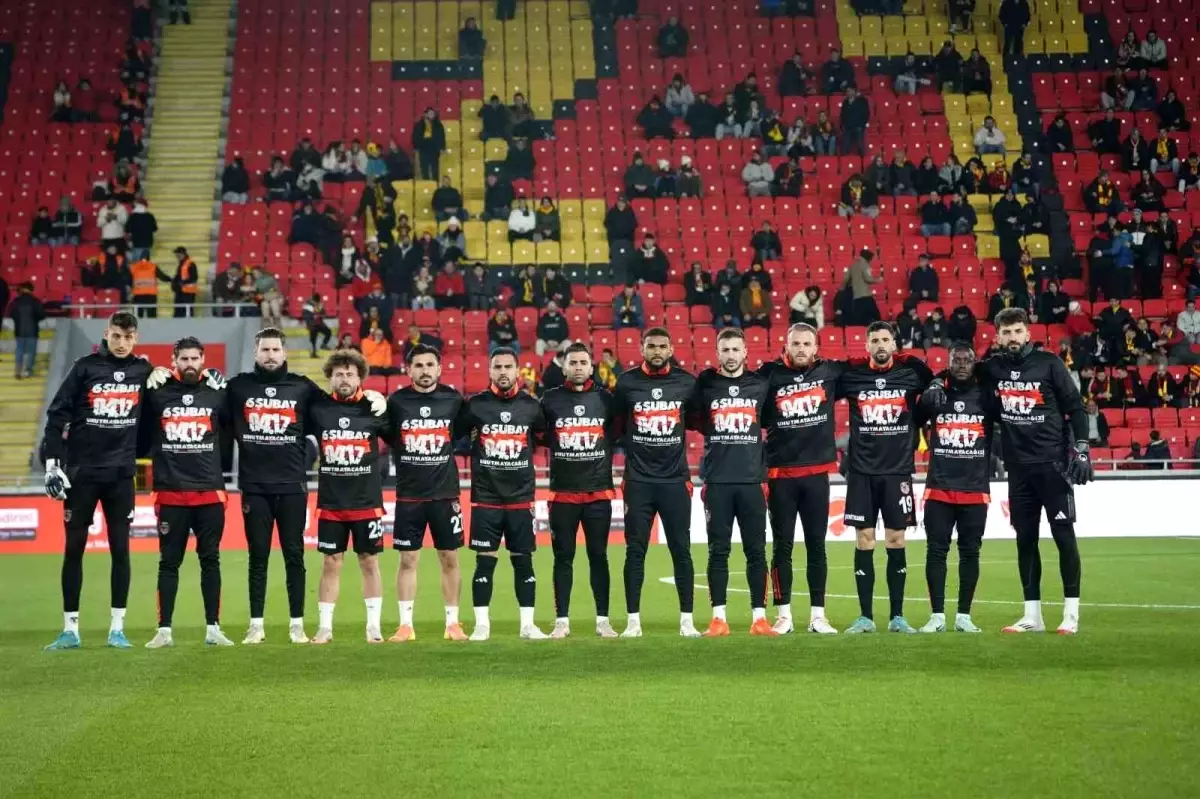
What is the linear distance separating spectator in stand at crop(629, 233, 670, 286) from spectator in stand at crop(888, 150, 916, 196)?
5579 millimetres

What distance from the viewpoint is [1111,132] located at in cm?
3303

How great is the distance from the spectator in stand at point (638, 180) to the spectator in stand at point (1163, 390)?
10.7 m

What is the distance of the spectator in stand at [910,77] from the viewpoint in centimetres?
3497

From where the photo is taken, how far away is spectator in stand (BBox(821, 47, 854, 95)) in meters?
34.3

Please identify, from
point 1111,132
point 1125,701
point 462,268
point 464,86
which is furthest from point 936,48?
point 1125,701

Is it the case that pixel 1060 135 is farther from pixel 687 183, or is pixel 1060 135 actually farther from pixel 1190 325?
pixel 687 183

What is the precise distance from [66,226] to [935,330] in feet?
54.7

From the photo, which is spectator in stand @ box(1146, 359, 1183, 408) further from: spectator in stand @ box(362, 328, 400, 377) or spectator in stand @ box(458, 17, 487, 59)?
spectator in stand @ box(458, 17, 487, 59)

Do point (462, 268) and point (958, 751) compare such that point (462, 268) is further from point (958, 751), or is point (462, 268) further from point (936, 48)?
point (958, 751)

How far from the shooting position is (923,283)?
29.1 metres

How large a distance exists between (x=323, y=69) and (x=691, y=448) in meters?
15.1

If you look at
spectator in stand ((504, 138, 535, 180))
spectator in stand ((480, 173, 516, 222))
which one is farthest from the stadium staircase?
spectator in stand ((504, 138, 535, 180))

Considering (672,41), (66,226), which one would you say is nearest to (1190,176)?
(672,41)

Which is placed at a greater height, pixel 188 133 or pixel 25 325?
pixel 188 133
